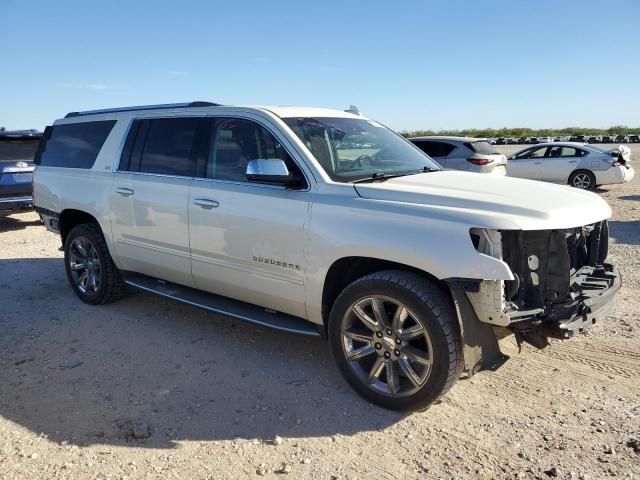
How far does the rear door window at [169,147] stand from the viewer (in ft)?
15.4

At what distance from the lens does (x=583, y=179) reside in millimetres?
15609

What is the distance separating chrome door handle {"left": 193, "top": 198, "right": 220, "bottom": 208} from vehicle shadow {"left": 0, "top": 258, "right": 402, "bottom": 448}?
1.23 m

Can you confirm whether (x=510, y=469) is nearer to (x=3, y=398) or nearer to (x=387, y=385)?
(x=387, y=385)

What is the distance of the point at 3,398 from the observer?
152 inches

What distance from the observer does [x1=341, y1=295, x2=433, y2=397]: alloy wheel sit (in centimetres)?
344

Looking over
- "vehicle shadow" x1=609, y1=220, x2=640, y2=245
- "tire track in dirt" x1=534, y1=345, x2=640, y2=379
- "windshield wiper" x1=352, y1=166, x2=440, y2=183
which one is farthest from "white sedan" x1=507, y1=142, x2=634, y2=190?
"windshield wiper" x1=352, y1=166, x2=440, y2=183

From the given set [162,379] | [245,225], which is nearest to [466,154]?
[245,225]

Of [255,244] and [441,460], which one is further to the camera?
[255,244]

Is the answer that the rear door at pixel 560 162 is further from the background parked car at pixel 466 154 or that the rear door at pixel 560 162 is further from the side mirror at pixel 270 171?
the side mirror at pixel 270 171

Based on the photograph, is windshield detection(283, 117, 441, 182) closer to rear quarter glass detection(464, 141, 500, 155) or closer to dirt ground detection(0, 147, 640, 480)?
dirt ground detection(0, 147, 640, 480)

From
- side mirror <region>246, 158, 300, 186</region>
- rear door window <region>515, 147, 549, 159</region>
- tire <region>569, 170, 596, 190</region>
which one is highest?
side mirror <region>246, 158, 300, 186</region>

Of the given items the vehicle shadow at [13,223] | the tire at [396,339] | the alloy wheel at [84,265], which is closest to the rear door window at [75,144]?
the alloy wheel at [84,265]

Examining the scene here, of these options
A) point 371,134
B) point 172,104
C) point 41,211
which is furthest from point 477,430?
point 41,211

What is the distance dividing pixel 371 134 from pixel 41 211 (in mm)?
4013
